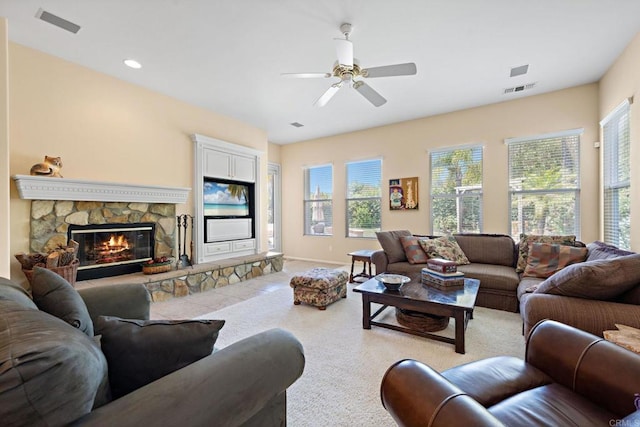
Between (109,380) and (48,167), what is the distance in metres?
3.40

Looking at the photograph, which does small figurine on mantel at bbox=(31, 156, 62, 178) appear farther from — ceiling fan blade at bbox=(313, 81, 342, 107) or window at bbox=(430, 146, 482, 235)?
window at bbox=(430, 146, 482, 235)

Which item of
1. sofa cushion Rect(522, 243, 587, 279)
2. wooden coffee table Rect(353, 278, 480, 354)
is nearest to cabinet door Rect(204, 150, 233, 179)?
wooden coffee table Rect(353, 278, 480, 354)

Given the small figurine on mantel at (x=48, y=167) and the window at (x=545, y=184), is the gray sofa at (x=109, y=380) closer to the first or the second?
the small figurine on mantel at (x=48, y=167)

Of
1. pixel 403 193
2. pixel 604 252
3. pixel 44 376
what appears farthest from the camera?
pixel 403 193

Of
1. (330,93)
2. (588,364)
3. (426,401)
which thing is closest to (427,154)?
(330,93)

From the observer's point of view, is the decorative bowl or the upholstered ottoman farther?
the upholstered ottoman

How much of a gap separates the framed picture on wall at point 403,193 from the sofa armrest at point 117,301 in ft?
15.5

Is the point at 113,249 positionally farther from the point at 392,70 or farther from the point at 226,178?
the point at 392,70

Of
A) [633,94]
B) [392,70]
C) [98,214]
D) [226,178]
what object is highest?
[392,70]

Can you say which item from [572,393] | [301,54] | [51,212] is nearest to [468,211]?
[301,54]

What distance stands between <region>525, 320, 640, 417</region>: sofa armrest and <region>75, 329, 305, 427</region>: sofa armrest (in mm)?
1103

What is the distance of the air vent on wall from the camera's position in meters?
2.55

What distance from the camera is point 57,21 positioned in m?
2.65

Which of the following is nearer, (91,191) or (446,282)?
(446,282)
